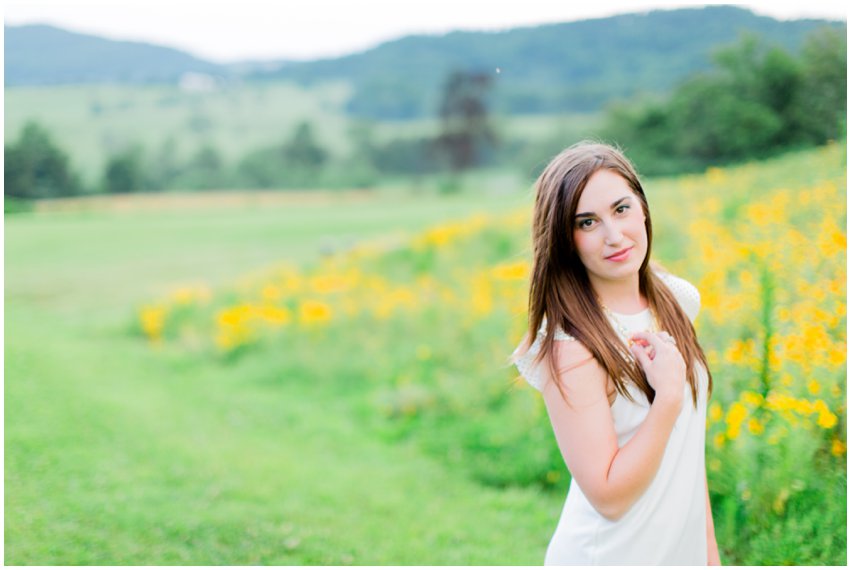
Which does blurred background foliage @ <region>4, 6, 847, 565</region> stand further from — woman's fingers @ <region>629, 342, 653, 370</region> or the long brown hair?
woman's fingers @ <region>629, 342, 653, 370</region>

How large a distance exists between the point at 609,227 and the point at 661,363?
0.29m

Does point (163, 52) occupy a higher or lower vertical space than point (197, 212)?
higher

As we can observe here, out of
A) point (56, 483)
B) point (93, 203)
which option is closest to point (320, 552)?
point (56, 483)

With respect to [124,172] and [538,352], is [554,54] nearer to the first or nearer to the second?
[538,352]

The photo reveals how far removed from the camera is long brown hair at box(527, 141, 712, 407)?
5.36ft

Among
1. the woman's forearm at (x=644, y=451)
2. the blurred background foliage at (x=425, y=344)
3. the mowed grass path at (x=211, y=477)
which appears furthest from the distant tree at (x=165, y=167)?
the woman's forearm at (x=644, y=451)

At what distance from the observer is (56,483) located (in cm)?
382

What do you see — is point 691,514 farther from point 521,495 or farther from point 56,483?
point 56,483

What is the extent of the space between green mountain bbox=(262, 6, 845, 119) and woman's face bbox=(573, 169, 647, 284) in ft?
4.28

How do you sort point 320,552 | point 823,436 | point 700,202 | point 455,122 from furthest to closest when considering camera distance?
point 455,122, point 700,202, point 320,552, point 823,436

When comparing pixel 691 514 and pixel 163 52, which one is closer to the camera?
pixel 691 514

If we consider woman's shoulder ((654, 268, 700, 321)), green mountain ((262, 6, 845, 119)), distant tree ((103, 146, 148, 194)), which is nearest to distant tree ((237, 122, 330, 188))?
green mountain ((262, 6, 845, 119))

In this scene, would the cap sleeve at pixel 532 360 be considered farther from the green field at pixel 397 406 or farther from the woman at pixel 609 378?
the green field at pixel 397 406

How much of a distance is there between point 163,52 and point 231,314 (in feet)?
11.0
